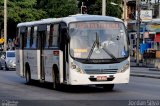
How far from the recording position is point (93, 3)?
73.1 m

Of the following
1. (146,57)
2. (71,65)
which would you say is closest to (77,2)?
(146,57)

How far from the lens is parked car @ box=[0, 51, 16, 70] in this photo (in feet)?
152

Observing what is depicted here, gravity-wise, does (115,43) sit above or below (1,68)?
above

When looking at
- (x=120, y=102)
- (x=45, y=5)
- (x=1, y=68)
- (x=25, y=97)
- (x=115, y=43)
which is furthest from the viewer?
(x=45, y=5)

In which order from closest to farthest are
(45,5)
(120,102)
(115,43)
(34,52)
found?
(120,102) < (115,43) < (34,52) < (45,5)

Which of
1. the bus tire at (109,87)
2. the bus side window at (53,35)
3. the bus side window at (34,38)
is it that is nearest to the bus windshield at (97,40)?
the bus side window at (53,35)

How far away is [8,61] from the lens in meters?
46.6

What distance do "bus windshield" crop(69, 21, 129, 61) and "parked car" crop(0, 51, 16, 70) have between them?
24.9m

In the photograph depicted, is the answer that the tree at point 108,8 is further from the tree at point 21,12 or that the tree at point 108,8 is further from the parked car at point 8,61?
the parked car at point 8,61

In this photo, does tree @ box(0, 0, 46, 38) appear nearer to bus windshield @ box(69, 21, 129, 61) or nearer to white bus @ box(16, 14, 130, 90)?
white bus @ box(16, 14, 130, 90)

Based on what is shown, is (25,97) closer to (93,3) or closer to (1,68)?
(1,68)

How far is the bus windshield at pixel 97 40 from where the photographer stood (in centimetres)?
2145

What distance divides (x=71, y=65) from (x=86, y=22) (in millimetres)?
1783

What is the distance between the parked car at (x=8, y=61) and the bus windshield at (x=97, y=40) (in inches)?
980
